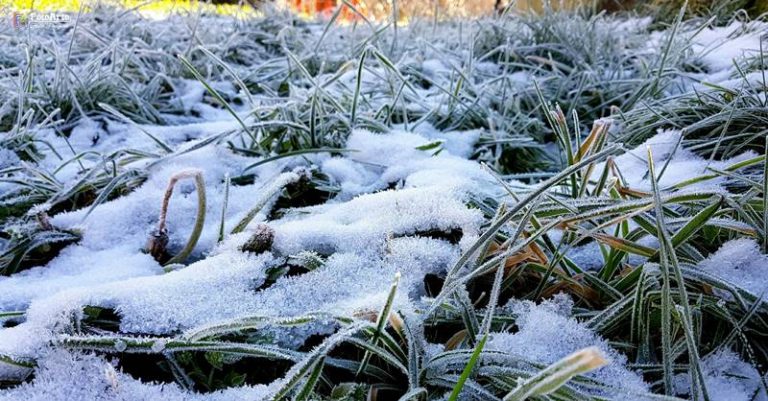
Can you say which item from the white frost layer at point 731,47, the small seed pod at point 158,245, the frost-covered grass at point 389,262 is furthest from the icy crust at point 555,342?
the white frost layer at point 731,47

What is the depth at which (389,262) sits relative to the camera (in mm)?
790

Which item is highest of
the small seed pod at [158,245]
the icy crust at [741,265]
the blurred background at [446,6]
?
the blurred background at [446,6]

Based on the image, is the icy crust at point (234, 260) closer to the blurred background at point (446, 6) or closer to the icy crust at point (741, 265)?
the icy crust at point (741, 265)

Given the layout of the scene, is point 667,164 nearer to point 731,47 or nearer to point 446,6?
point 731,47

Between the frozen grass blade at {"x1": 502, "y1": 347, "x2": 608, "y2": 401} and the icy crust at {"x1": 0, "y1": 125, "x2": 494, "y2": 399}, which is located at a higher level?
the frozen grass blade at {"x1": 502, "y1": 347, "x2": 608, "y2": 401}

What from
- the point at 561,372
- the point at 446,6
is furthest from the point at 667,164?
the point at 446,6

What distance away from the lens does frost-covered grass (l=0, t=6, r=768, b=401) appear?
0.60 m

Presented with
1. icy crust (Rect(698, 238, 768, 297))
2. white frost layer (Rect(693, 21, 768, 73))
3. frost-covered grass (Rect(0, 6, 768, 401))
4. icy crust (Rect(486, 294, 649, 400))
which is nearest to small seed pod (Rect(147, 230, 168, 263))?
frost-covered grass (Rect(0, 6, 768, 401))

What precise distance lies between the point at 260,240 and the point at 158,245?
0.21m

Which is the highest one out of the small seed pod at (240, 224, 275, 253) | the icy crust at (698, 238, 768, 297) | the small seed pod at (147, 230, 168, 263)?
the small seed pod at (240, 224, 275, 253)

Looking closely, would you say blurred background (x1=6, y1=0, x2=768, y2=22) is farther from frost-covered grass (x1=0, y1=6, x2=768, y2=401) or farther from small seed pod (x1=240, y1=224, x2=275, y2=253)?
small seed pod (x1=240, y1=224, x2=275, y2=253)

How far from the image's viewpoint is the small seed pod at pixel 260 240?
31.7 inches

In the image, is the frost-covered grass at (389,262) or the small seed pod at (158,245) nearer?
the frost-covered grass at (389,262)

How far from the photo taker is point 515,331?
27.8 inches
